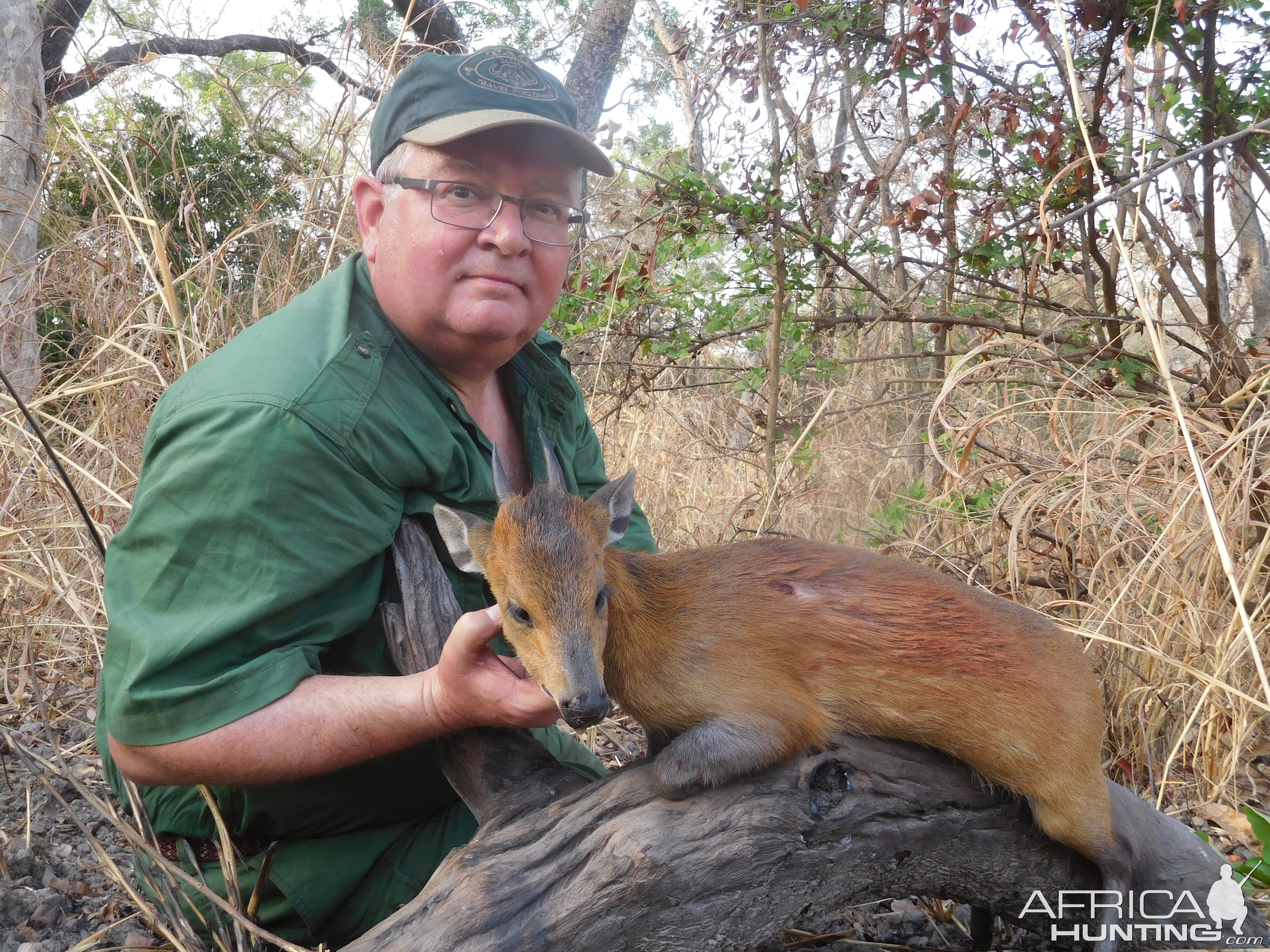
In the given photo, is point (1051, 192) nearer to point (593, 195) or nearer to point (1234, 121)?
point (1234, 121)

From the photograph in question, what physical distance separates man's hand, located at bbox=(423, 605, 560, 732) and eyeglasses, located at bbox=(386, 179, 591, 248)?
4.07 feet

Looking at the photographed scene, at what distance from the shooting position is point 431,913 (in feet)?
7.46

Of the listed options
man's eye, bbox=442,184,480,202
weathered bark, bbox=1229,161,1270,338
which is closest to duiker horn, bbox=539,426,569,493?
man's eye, bbox=442,184,480,202

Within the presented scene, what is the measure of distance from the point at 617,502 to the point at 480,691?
0.77 metres

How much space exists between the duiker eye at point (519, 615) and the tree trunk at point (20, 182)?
3125mm

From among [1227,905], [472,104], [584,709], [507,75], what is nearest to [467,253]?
[472,104]

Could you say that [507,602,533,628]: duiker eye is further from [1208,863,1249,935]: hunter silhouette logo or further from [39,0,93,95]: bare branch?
[39,0,93,95]: bare branch

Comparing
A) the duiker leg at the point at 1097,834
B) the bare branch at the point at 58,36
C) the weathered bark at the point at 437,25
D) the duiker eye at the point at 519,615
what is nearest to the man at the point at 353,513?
the duiker eye at the point at 519,615

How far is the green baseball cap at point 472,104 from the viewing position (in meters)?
2.91

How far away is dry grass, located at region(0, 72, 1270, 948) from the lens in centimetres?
393

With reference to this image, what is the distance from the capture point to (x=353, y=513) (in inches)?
103

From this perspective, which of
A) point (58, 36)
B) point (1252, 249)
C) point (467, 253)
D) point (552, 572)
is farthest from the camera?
point (58, 36)

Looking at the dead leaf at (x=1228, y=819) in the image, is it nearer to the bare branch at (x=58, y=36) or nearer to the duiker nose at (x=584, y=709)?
the duiker nose at (x=584, y=709)

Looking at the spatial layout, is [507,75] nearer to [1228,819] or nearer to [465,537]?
[465,537]
